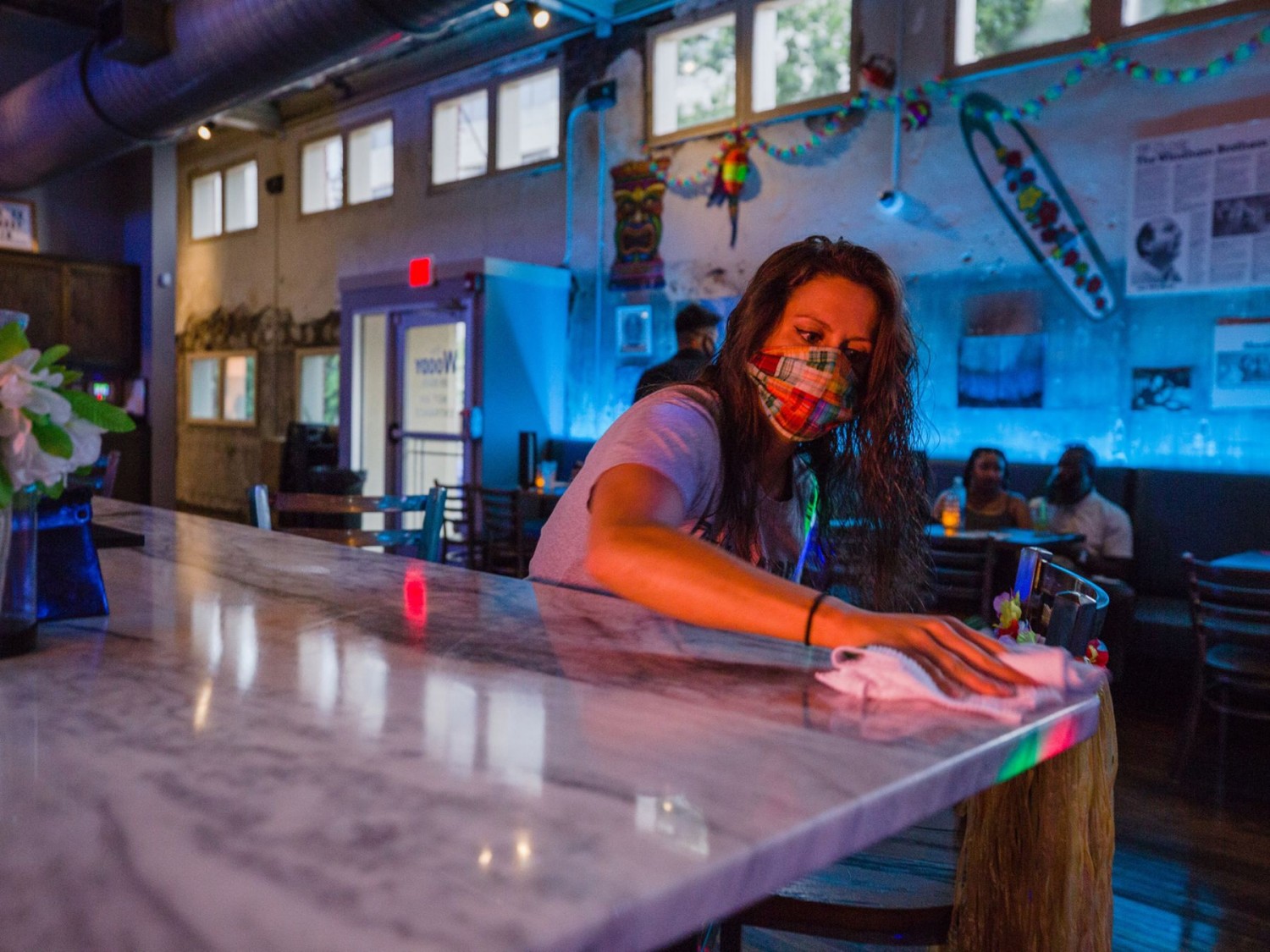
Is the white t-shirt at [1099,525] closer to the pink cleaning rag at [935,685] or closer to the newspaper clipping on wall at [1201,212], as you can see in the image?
the newspaper clipping on wall at [1201,212]

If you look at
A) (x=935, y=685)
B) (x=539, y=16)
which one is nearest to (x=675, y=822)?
(x=935, y=685)

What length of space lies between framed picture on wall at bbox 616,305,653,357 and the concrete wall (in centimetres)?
7

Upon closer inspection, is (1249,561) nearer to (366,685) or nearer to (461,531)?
(366,685)

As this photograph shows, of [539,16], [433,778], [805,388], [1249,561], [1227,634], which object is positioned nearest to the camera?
[433,778]

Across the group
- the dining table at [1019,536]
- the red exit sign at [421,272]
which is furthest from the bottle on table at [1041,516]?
the red exit sign at [421,272]

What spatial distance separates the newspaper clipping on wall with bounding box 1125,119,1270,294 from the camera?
4617mm

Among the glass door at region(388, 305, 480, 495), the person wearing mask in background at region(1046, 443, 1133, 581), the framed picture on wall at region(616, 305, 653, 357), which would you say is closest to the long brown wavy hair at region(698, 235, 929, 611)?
the person wearing mask in background at region(1046, 443, 1133, 581)

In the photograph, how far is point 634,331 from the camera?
7031mm

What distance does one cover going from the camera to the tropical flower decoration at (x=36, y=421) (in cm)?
93

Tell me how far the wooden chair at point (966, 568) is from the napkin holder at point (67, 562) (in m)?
3.25

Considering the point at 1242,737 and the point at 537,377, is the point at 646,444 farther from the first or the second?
the point at 537,377

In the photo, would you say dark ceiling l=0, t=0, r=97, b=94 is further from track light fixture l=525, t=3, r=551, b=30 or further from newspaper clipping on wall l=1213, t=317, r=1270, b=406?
newspaper clipping on wall l=1213, t=317, r=1270, b=406

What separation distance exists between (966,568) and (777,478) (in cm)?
270

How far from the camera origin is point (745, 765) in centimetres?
70
